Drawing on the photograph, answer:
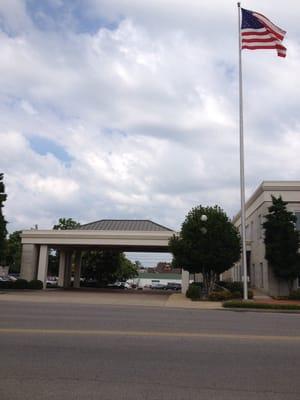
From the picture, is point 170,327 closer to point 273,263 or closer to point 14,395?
point 14,395

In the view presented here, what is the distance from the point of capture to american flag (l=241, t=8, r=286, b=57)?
23.9 m

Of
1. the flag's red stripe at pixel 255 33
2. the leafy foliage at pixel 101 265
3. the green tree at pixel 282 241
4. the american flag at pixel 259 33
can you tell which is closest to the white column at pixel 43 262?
the leafy foliage at pixel 101 265

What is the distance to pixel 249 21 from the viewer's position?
24812 millimetres

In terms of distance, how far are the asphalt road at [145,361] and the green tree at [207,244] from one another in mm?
18303

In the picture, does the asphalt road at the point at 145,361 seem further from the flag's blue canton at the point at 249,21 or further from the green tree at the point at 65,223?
the green tree at the point at 65,223

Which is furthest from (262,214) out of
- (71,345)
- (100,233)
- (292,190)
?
(71,345)

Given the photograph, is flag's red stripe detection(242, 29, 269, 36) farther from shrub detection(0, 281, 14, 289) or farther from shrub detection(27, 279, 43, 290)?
shrub detection(0, 281, 14, 289)

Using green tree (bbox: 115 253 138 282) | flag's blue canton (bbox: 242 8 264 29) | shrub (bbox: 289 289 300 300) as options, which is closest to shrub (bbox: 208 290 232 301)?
shrub (bbox: 289 289 300 300)

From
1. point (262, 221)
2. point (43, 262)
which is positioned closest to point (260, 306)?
point (262, 221)

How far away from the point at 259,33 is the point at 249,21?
33.2 inches

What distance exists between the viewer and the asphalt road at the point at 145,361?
23.3ft

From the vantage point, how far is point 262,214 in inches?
1527

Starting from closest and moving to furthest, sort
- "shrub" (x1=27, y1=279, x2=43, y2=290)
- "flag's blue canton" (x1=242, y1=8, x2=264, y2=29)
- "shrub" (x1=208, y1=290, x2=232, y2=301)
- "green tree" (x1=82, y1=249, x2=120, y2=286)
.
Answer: "flag's blue canton" (x1=242, y1=8, x2=264, y2=29) → "shrub" (x1=208, y1=290, x2=232, y2=301) → "shrub" (x1=27, y1=279, x2=43, y2=290) → "green tree" (x1=82, y1=249, x2=120, y2=286)

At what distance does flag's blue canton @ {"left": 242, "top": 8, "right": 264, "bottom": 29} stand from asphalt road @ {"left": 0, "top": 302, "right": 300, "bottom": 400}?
15.9 m
